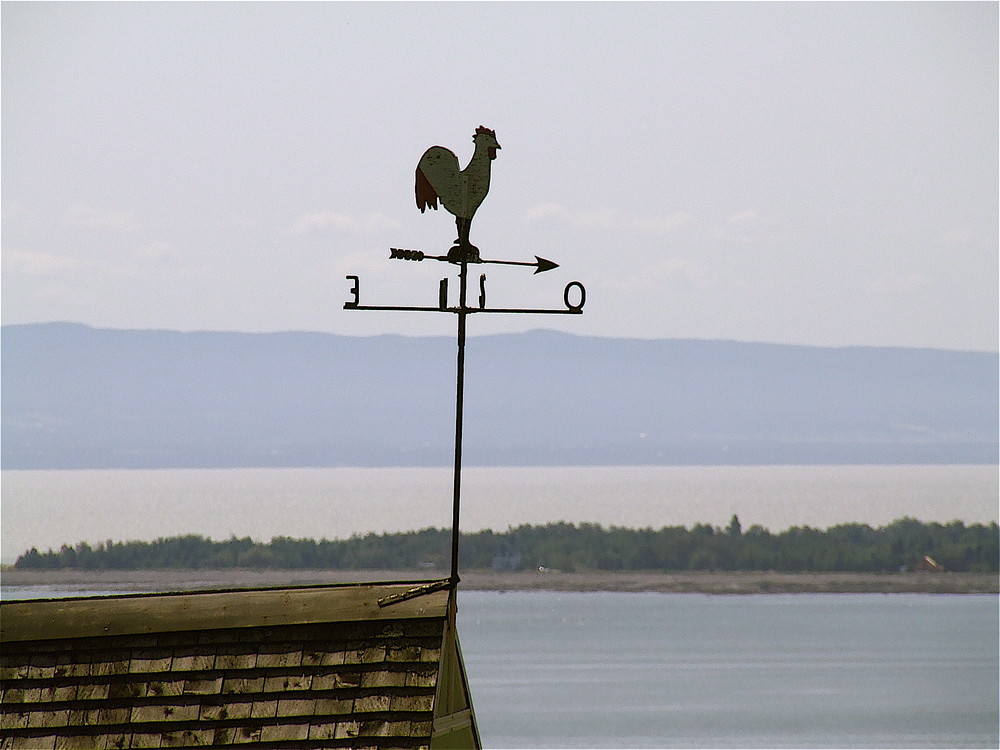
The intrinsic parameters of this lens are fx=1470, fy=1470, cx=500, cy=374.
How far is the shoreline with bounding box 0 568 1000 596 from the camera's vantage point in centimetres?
4875

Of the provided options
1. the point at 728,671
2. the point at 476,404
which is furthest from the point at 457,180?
the point at 476,404

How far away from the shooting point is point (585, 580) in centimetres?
5588

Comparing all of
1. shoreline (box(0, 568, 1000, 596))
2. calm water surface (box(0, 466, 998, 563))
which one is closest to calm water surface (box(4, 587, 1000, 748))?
shoreline (box(0, 568, 1000, 596))

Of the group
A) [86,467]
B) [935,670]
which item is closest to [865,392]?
[86,467]

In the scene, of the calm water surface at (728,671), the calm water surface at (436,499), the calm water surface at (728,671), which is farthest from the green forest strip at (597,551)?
the calm water surface at (728,671)

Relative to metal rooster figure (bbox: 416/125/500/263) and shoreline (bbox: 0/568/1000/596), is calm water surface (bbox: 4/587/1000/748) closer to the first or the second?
shoreline (bbox: 0/568/1000/596)

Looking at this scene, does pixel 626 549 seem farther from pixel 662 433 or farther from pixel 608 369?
pixel 608 369

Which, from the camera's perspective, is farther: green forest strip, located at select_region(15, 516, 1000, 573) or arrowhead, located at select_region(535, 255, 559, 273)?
green forest strip, located at select_region(15, 516, 1000, 573)

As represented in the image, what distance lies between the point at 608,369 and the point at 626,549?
12209 centimetres

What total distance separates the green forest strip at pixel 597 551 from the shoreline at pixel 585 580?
0.58 metres

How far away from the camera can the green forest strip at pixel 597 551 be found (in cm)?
5209

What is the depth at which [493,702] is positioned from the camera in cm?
2927

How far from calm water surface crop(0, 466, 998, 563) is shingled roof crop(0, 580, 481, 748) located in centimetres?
5145

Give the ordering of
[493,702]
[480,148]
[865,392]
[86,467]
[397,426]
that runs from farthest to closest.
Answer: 1. [865,392]
2. [397,426]
3. [86,467]
4. [493,702]
5. [480,148]
